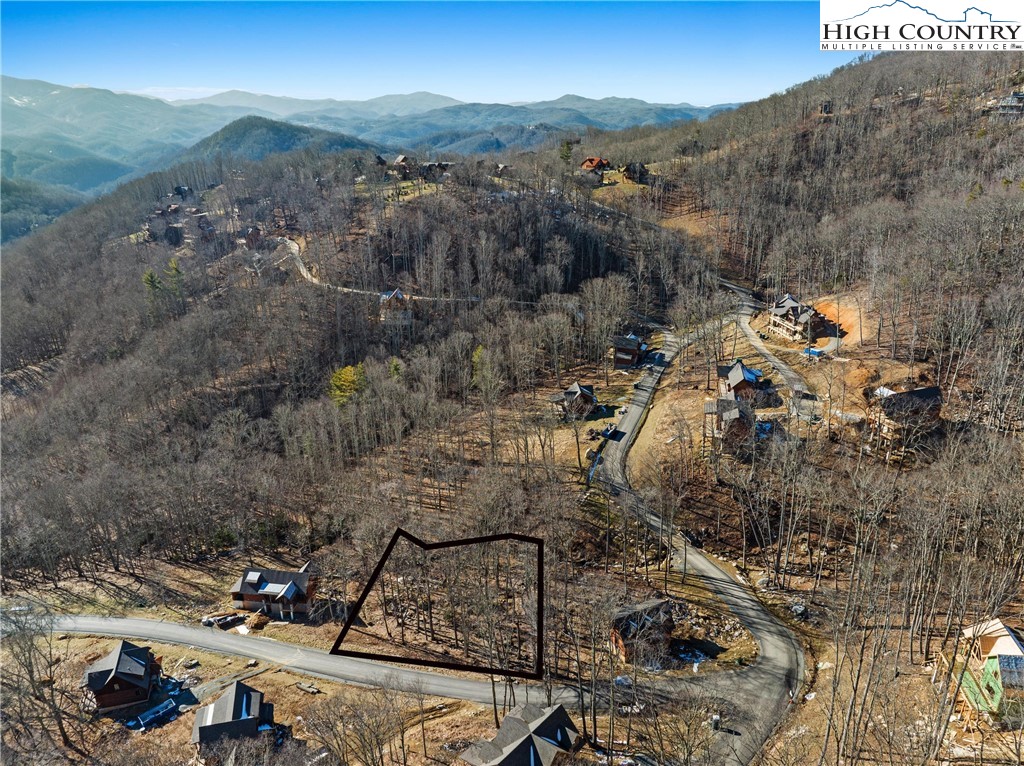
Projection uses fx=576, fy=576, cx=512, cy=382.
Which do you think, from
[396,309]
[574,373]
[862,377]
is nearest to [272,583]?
[574,373]

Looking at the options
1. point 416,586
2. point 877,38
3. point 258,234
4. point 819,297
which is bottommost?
point 416,586

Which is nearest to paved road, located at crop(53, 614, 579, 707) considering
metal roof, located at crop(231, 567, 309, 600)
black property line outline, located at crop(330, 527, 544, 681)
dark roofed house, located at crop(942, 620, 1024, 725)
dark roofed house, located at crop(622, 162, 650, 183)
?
metal roof, located at crop(231, 567, 309, 600)

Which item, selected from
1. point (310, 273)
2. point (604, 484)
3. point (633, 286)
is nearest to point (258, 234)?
point (310, 273)

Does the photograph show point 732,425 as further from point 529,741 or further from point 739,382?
point 529,741

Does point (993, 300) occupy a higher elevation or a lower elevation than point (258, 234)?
lower

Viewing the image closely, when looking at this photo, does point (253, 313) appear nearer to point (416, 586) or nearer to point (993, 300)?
point (416, 586)

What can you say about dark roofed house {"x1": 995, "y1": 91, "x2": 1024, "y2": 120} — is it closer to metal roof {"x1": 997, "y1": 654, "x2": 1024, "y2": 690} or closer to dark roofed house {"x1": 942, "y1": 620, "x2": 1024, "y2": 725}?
dark roofed house {"x1": 942, "y1": 620, "x2": 1024, "y2": 725}

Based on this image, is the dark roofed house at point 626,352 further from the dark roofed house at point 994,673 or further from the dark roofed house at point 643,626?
the dark roofed house at point 994,673

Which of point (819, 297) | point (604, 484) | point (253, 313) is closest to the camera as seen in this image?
point (604, 484)
